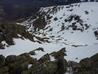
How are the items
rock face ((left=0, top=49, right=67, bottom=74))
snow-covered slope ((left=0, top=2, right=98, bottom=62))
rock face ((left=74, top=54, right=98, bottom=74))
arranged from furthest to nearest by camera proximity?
snow-covered slope ((left=0, top=2, right=98, bottom=62))
rock face ((left=74, top=54, right=98, bottom=74))
rock face ((left=0, top=49, right=67, bottom=74))

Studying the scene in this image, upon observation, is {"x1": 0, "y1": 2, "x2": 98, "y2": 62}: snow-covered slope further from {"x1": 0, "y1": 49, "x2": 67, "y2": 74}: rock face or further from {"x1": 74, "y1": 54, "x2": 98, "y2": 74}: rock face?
{"x1": 0, "y1": 49, "x2": 67, "y2": 74}: rock face

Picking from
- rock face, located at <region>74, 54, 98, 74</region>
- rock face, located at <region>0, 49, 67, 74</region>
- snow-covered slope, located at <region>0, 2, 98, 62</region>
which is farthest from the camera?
snow-covered slope, located at <region>0, 2, 98, 62</region>

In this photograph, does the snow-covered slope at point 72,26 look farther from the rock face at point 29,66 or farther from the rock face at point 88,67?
the rock face at point 29,66

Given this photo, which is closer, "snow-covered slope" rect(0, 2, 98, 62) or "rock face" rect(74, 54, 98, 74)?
"rock face" rect(74, 54, 98, 74)

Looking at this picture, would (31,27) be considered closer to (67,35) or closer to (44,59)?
(67,35)

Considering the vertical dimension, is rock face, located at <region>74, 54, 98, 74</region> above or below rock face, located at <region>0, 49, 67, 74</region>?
below

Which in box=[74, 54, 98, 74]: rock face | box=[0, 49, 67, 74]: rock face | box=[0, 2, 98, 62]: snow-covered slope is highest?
box=[0, 49, 67, 74]: rock face

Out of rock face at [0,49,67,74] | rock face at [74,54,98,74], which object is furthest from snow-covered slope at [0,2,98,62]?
rock face at [0,49,67,74]

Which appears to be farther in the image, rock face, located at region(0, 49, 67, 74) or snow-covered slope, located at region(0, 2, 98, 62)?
snow-covered slope, located at region(0, 2, 98, 62)

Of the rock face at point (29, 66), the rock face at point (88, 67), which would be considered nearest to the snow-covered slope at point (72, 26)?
the rock face at point (88, 67)

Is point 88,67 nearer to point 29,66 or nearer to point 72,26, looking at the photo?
point 29,66

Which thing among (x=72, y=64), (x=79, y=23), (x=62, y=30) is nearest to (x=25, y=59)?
(x=72, y=64)
